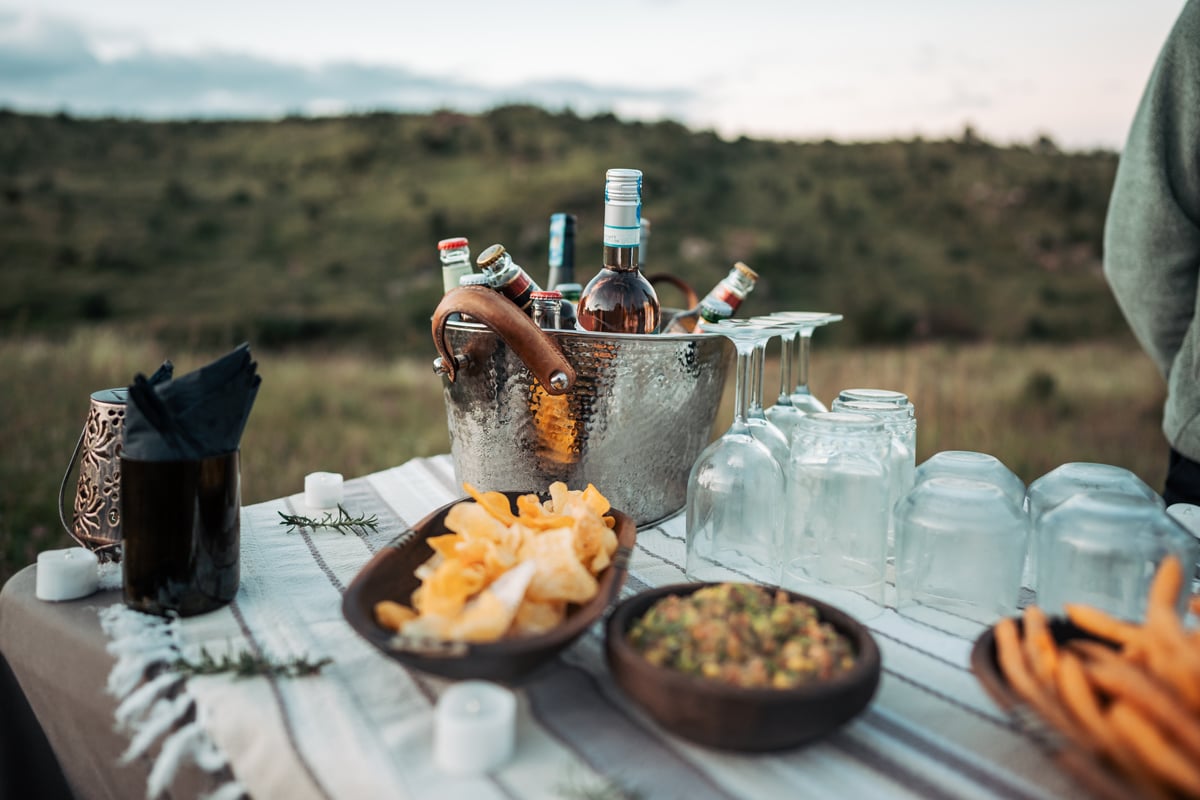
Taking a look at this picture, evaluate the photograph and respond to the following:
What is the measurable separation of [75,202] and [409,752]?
17896mm

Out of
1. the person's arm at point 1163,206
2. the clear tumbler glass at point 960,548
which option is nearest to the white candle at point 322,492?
the clear tumbler glass at point 960,548

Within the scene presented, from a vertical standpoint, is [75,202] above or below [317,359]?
above

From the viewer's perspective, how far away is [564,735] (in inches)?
32.8

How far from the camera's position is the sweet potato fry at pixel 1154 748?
1.98 ft

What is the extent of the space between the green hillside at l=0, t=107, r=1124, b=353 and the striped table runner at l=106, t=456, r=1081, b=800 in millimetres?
10983

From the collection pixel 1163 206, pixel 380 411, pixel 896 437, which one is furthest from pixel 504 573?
pixel 380 411

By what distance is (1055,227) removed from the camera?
16953 mm

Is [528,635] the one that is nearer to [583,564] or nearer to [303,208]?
[583,564]

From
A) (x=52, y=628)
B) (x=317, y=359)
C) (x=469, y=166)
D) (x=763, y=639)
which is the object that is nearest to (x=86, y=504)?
(x=52, y=628)

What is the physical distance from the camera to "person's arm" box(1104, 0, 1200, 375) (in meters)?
1.73

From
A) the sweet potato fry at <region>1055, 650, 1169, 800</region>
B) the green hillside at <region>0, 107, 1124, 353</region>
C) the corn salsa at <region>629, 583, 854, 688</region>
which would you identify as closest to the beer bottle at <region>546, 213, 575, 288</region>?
the corn salsa at <region>629, 583, 854, 688</region>

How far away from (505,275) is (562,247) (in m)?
0.35

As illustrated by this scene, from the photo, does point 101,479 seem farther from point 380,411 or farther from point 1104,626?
point 380,411

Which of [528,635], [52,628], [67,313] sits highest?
[528,635]
